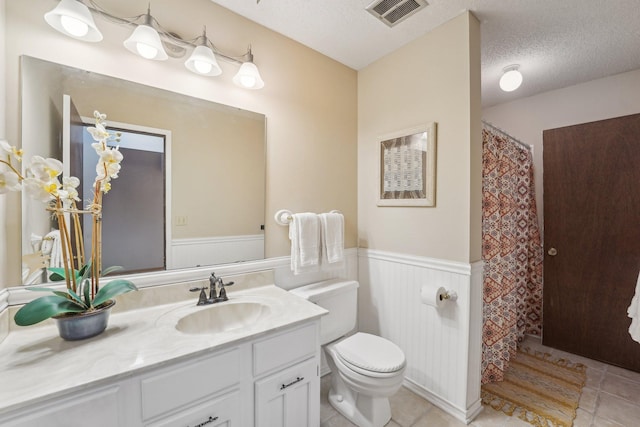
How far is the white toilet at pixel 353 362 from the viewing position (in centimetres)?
145

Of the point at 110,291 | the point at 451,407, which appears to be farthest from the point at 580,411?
the point at 110,291

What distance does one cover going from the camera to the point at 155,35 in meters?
1.26

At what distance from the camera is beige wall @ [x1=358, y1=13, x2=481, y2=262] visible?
158 cm

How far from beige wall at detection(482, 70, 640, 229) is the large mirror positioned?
8.84ft

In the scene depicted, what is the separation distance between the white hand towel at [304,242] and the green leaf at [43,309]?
3.36 feet

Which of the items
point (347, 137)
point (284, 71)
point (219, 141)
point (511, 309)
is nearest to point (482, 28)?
point (347, 137)

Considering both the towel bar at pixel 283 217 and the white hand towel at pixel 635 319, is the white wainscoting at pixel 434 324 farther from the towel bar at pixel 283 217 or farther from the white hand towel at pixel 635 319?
the white hand towel at pixel 635 319

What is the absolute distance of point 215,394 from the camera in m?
1.00

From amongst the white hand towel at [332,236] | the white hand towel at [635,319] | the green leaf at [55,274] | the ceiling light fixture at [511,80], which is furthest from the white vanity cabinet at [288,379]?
the ceiling light fixture at [511,80]

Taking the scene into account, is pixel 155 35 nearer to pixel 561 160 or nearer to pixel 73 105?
pixel 73 105

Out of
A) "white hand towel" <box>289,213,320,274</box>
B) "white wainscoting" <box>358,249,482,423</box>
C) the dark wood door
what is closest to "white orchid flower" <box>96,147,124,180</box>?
"white hand towel" <box>289,213,320,274</box>

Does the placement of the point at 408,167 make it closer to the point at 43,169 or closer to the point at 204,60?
the point at 204,60

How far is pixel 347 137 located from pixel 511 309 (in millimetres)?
1907

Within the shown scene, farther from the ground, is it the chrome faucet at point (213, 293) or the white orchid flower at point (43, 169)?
the white orchid flower at point (43, 169)
